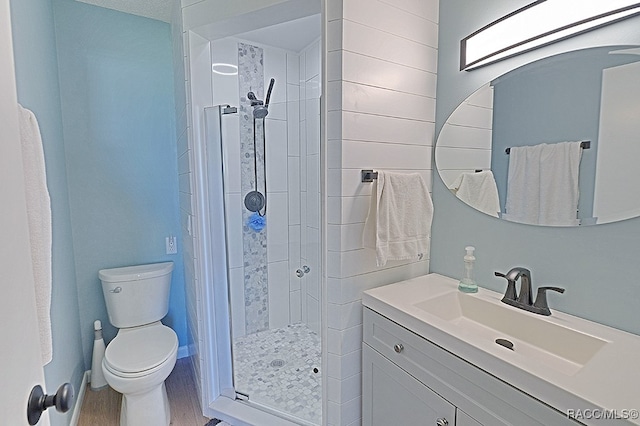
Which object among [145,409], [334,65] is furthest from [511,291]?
[145,409]

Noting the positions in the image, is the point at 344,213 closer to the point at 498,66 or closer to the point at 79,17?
the point at 498,66

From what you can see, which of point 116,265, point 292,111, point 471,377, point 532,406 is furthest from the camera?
point 292,111

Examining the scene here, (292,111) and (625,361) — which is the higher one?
(292,111)

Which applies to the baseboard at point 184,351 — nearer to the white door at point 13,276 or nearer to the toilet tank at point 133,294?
the toilet tank at point 133,294

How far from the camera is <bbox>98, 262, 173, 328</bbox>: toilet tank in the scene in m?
2.10

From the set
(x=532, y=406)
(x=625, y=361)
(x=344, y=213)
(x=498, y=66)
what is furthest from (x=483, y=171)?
(x=532, y=406)

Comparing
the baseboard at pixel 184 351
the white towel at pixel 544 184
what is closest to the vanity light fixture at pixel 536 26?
the white towel at pixel 544 184

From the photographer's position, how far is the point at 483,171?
1.45 m

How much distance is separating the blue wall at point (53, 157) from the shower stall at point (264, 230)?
0.68m

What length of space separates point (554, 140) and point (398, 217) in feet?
2.17

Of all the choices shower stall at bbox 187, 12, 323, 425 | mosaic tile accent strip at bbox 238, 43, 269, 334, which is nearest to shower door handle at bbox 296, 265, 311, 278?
shower stall at bbox 187, 12, 323, 425

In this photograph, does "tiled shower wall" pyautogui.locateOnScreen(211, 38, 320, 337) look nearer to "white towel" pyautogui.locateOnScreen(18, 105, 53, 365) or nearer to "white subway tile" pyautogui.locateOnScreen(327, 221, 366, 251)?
"white subway tile" pyautogui.locateOnScreen(327, 221, 366, 251)

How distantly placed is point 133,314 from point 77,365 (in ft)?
1.44

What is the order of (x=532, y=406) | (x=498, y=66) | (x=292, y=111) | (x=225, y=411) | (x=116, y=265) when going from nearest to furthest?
(x=532, y=406) → (x=498, y=66) → (x=225, y=411) → (x=116, y=265) → (x=292, y=111)
